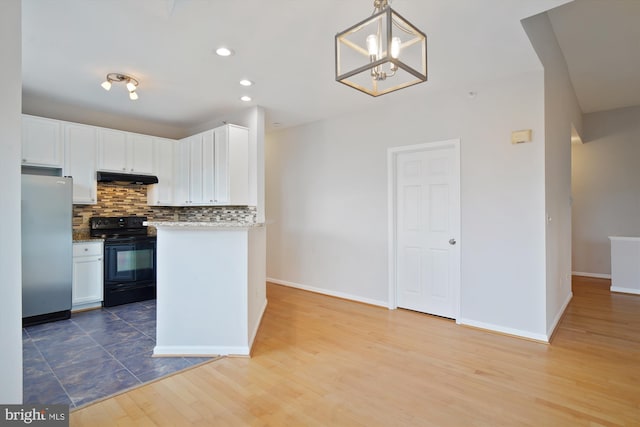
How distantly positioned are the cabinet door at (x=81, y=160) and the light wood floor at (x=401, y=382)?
3.03 meters

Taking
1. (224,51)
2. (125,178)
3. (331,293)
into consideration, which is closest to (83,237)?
(125,178)

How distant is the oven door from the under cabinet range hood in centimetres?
89

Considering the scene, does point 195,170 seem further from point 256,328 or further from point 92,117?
point 256,328

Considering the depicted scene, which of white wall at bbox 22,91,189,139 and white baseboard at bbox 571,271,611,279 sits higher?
white wall at bbox 22,91,189,139

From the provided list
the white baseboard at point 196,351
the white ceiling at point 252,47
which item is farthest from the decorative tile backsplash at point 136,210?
the white baseboard at point 196,351

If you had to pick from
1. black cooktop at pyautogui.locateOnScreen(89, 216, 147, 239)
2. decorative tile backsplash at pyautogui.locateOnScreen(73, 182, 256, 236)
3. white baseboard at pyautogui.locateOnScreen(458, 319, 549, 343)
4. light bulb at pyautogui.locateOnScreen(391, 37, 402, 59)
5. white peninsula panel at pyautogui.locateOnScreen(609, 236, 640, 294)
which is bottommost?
white baseboard at pyautogui.locateOnScreen(458, 319, 549, 343)

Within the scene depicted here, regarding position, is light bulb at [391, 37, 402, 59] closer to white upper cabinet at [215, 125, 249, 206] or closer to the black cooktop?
white upper cabinet at [215, 125, 249, 206]

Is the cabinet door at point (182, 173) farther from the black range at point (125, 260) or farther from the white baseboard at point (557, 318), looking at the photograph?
the white baseboard at point (557, 318)

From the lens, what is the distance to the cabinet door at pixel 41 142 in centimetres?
394

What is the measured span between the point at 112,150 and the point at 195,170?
1.12 m

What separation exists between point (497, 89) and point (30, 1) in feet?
13.1

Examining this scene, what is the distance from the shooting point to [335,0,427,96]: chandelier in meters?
1.66

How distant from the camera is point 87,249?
168 inches

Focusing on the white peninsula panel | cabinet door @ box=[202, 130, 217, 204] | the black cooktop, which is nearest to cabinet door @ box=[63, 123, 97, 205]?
the black cooktop
